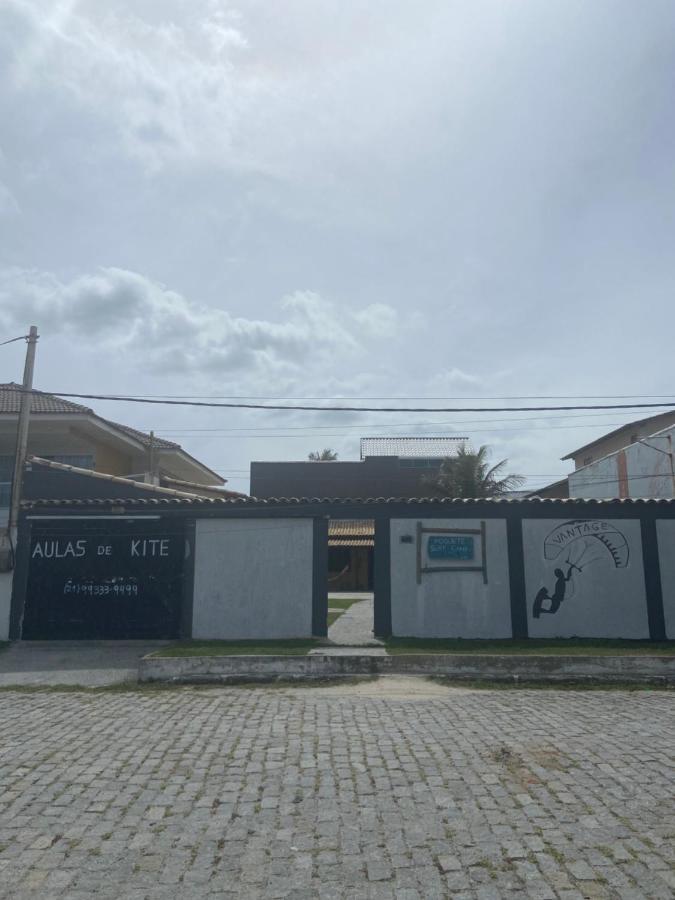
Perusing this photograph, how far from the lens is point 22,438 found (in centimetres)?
1515

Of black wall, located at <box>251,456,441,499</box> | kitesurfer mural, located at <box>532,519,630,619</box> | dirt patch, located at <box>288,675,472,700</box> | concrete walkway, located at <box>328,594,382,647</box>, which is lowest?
dirt patch, located at <box>288,675,472,700</box>

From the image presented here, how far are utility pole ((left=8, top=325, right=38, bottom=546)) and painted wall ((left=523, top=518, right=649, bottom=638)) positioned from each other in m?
10.1

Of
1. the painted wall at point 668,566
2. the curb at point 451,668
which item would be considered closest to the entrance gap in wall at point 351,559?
the painted wall at point 668,566

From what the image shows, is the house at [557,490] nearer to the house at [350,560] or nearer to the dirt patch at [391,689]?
the house at [350,560]

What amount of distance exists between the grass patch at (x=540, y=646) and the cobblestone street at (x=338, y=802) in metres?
3.10

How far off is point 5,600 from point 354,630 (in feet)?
22.7

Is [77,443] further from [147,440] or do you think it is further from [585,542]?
[585,542]

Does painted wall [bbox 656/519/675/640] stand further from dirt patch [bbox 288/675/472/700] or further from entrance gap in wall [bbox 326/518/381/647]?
Result: entrance gap in wall [bbox 326/518/381/647]

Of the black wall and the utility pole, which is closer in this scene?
the utility pole

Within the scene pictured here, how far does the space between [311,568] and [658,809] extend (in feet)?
30.8

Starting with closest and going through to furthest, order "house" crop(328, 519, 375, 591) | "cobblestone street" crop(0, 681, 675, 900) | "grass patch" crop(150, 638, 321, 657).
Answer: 1. "cobblestone street" crop(0, 681, 675, 900)
2. "grass patch" crop(150, 638, 321, 657)
3. "house" crop(328, 519, 375, 591)

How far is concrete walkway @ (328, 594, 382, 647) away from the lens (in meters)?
13.0

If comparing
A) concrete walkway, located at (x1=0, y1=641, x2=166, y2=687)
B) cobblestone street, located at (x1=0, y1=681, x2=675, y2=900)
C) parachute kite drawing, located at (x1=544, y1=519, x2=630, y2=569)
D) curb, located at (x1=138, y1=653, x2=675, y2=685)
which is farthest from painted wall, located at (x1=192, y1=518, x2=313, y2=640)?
cobblestone street, located at (x1=0, y1=681, x2=675, y2=900)

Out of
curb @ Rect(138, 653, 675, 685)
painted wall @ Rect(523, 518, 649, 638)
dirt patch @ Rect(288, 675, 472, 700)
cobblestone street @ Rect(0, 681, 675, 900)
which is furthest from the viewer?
painted wall @ Rect(523, 518, 649, 638)
